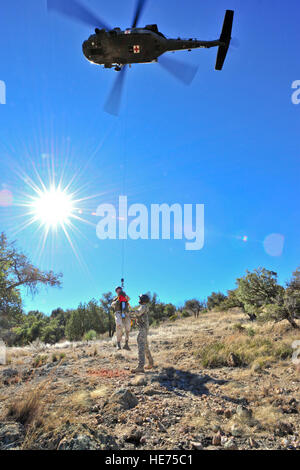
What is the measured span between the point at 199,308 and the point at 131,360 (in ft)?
140

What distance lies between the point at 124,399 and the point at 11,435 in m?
2.14

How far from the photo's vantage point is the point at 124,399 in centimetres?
550

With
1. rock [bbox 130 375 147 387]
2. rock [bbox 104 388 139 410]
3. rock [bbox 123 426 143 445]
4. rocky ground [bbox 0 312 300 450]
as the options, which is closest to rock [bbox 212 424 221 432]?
rocky ground [bbox 0 312 300 450]

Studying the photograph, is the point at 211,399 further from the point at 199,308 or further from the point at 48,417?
the point at 199,308

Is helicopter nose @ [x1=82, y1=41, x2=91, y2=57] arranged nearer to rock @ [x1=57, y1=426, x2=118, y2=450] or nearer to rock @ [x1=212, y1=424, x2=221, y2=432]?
rock @ [x1=57, y1=426, x2=118, y2=450]

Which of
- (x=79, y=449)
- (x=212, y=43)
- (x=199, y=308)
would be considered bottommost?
(x=199, y=308)

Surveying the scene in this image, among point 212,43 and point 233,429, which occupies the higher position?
point 212,43

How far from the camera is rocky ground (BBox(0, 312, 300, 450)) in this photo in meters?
4.18

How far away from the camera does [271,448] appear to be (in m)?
4.07

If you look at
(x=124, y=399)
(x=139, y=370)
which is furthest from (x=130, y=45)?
(x=124, y=399)

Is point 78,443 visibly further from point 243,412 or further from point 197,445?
point 243,412

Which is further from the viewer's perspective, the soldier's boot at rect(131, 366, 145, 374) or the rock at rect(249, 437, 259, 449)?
the soldier's boot at rect(131, 366, 145, 374)

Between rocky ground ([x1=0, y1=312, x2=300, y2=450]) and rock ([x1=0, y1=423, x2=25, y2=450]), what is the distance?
15 millimetres
